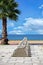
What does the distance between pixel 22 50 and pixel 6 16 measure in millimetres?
14378

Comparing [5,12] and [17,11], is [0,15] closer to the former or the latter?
[5,12]

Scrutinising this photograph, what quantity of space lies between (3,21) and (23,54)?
14895 mm

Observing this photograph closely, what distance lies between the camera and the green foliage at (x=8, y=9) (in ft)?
85.9

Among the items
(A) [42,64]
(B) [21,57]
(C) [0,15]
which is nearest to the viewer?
(A) [42,64]

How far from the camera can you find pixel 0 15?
25938mm

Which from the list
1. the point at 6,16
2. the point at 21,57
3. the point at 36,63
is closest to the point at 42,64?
the point at 36,63

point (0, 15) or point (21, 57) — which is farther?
point (0, 15)

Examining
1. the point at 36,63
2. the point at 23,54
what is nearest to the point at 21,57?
the point at 23,54

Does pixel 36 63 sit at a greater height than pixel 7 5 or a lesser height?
lesser

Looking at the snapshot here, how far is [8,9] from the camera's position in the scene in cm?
2647

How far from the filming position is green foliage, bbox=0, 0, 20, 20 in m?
26.2

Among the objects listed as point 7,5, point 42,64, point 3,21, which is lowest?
point 42,64

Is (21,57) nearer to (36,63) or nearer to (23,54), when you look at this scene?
(23,54)

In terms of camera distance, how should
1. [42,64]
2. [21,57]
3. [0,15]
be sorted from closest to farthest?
[42,64] → [21,57] → [0,15]
